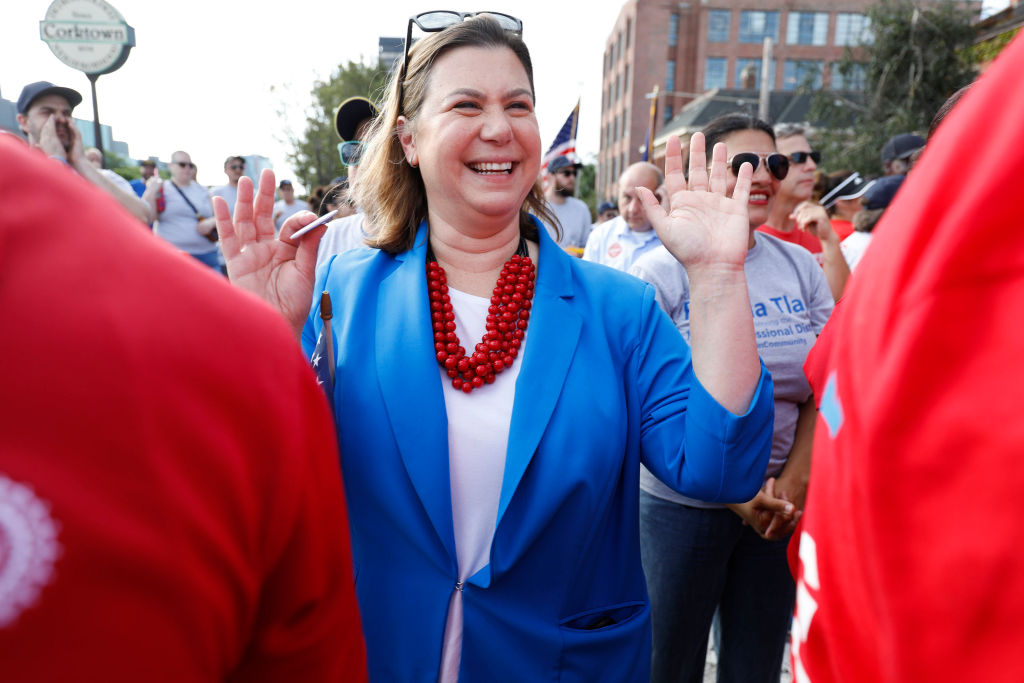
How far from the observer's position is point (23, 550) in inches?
22.4

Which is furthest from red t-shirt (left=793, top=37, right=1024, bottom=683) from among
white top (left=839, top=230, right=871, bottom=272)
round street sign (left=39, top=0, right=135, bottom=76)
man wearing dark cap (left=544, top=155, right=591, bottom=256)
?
round street sign (left=39, top=0, right=135, bottom=76)

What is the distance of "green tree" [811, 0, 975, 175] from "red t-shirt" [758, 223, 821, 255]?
1846 centimetres

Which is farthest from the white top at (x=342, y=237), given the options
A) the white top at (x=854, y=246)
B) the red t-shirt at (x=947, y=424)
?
the red t-shirt at (x=947, y=424)

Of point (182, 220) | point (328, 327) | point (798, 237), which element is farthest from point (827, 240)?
point (182, 220)

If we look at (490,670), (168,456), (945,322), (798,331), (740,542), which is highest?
(945,322)

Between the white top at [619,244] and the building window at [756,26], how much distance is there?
53.7 metres

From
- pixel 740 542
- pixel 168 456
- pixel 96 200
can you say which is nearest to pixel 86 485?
pixel 168 456

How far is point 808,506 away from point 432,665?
113cm

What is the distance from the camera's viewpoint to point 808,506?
2.40ft

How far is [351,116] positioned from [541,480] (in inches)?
128

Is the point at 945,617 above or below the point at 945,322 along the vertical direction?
below

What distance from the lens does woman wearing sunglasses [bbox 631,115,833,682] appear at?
2.51 meters

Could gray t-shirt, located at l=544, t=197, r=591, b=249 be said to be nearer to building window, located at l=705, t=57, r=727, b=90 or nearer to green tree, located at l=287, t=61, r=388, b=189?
green tree, located at l=287, t=61, r=388, b=189

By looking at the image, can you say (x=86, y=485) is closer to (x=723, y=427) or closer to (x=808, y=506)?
(x=808, y=506)
